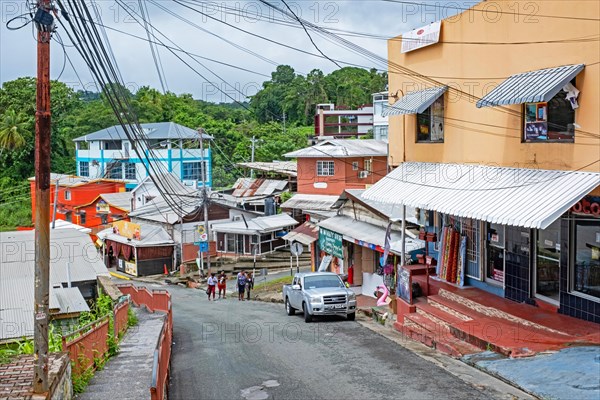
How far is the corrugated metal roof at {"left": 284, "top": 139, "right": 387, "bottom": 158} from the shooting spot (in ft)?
149

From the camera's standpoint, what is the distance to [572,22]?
44.6 ft

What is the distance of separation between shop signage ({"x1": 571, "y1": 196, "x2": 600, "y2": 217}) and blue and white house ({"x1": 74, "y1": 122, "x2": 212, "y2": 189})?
5311 centimetres

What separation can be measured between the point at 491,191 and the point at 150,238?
3865cm

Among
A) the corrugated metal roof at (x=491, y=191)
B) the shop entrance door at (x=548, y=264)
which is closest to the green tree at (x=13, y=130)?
the corrugated metal roof at (x=491, y=191)

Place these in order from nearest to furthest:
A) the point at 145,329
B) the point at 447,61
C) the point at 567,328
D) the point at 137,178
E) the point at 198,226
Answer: the point at 567,328 < the point at 447,61 < the point at 145,329 < the point at 198,226 < the point at 137,178

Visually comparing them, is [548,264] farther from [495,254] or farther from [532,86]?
[532,86]

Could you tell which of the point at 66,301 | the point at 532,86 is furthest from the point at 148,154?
the point at 532,86

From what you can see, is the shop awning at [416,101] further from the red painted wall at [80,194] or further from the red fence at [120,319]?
the red painted wall at [80,194]

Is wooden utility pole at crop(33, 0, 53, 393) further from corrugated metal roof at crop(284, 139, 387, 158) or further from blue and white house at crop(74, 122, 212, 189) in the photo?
blue and white house at crop(74, 122, 212, 189)

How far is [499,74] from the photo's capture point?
1641cm

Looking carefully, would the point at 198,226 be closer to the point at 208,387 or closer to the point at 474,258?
the point at 474,258

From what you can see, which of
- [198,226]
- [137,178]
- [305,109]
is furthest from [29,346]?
[305,109]

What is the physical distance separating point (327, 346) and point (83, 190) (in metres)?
52.8

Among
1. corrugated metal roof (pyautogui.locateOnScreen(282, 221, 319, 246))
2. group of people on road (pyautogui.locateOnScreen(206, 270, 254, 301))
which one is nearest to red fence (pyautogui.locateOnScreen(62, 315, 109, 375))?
group of people on road (pyautogui.locateOnScreen(206, 270, 254, 301))
